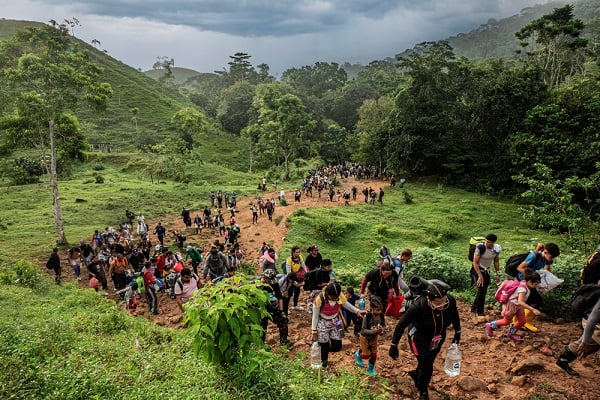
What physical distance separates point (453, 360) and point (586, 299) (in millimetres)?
1806

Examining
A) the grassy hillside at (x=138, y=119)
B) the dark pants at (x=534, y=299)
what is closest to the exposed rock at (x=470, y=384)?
the dark pants at (x=534, y=299)

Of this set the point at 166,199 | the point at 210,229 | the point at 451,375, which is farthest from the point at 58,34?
the point at 451,375

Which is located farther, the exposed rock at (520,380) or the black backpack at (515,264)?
the black backpack at (515,264)

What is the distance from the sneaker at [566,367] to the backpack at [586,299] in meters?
0.66

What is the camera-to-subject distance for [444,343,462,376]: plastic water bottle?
4.48m

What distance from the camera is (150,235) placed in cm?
1761

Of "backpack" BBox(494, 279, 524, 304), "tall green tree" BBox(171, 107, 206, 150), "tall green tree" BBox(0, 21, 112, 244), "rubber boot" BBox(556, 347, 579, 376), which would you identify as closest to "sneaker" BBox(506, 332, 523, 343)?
"backpack" BBox(494, 279, 524, 304)

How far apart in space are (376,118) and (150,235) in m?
31.1

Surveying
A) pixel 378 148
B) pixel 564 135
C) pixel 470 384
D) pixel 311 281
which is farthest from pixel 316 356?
pixel 378 148

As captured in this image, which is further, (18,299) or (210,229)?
(210,229)

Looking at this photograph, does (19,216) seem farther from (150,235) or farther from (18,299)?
(18,299)

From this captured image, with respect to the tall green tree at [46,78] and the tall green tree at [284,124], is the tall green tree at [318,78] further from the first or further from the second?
the tall green tree at [46,78]

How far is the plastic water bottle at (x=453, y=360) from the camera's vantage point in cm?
448

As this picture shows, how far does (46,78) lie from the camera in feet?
48.0
